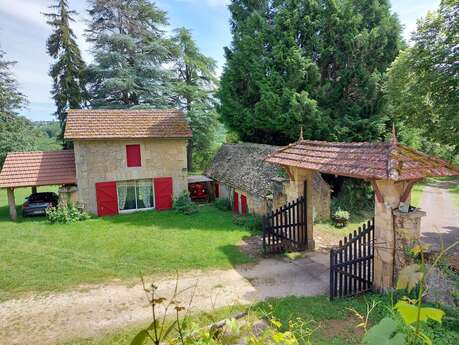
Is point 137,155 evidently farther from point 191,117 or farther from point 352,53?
point 352,53

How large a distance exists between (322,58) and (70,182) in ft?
53.6

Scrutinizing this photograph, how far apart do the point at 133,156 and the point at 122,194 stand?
94.5 inches

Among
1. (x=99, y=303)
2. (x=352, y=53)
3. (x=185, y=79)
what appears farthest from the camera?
(x=185, y=79)

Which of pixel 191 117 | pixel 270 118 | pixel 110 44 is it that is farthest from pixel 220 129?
pixel 270 118

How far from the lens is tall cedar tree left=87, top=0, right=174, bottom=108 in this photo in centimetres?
2623

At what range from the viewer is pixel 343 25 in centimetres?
1723

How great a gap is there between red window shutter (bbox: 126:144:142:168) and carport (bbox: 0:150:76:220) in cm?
321

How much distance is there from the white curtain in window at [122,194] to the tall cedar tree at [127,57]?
10872 mm

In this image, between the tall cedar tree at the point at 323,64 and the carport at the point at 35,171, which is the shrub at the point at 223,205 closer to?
the tall cedar tree at the point at 323,64

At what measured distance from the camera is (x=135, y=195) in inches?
731

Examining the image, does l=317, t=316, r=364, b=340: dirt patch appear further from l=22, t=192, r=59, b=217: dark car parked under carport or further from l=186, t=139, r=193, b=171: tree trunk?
l=186, t=139, r=193, b=171: tree trunk

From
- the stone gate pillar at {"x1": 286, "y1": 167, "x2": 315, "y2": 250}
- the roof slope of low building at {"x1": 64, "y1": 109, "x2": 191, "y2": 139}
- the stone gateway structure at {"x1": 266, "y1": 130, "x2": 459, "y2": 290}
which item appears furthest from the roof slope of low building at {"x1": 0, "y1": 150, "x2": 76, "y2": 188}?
the stone gateway structure at {"x1": 266, "y1": 130, "x2": 459, "y2": 290}

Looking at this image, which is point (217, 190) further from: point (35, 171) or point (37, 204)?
point (35, 171)

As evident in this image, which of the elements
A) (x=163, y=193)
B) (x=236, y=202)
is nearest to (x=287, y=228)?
(x=236, y=202)
